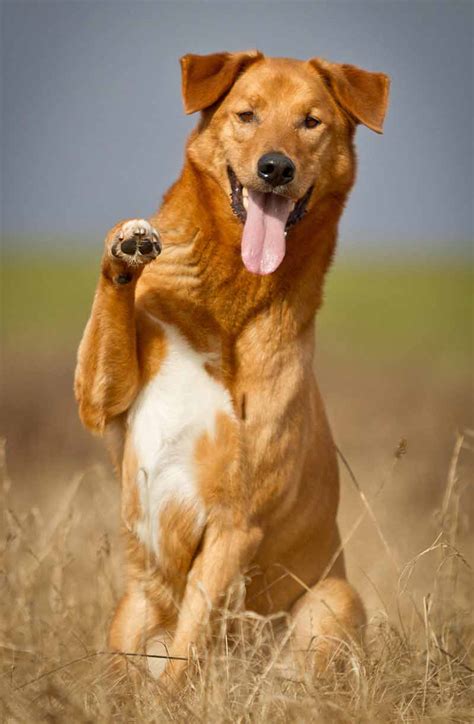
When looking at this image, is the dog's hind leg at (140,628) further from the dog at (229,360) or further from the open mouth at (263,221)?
the open mouth at (263,221)

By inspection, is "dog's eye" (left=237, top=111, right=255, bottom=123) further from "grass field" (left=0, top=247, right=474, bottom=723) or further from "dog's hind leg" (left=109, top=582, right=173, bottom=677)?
"dog's hind leg" (left=109, top=582, right=173, bottom=677)

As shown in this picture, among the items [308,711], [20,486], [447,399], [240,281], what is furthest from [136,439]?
[447,399]

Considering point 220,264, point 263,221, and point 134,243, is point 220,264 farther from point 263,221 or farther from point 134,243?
point 134,243

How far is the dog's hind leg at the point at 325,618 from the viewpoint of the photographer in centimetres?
517

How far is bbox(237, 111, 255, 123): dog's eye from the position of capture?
523cm

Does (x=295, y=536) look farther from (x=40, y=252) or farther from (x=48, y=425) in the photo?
(x=40, y=252)

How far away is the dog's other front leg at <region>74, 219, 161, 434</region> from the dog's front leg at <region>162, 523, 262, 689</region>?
69cm

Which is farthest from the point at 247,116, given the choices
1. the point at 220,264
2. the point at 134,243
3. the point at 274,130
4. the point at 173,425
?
the point at 173,425

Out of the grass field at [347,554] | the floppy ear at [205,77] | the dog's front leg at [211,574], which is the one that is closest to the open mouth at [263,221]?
the floppy ear at [205,77]

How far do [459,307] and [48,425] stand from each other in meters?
19.3

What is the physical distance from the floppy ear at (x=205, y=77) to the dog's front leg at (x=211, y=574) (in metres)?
1.89

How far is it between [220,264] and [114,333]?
0.63 meters

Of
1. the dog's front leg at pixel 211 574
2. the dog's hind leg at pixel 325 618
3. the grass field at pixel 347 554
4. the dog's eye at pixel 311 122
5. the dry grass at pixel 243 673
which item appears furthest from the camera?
the dog's eye at pixel 311 122

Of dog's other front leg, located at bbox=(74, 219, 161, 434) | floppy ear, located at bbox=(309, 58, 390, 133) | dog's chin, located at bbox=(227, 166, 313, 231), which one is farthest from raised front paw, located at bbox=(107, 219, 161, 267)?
floppy ear, located at bbox=(309, 58, 390, 133)
